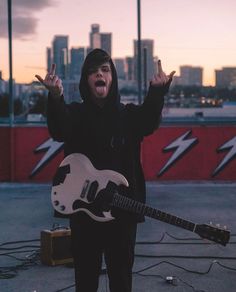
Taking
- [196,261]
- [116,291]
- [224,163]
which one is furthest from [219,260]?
[224,163]

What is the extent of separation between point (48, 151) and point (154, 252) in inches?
251

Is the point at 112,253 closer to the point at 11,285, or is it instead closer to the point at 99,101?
the point at 99,101

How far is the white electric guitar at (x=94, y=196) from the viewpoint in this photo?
3504 mm

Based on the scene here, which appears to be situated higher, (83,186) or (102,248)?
(83,186)

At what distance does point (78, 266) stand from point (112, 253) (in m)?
0.24

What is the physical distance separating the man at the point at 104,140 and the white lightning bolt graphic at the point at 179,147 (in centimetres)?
918

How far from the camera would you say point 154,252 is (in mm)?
6859

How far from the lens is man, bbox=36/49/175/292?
11.5ft

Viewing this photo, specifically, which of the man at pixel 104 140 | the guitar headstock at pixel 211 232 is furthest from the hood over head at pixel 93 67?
the guitar headstock at pixel 211 232

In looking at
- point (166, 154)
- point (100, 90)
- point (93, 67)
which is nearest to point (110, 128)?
point (100, 90)

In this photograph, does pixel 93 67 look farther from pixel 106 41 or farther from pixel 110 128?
pixel 106 41

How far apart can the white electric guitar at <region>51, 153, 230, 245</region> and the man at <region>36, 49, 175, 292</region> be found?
47 millimetres

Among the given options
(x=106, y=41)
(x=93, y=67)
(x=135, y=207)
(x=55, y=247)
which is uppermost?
(x=106, y=41)

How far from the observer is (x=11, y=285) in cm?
564
